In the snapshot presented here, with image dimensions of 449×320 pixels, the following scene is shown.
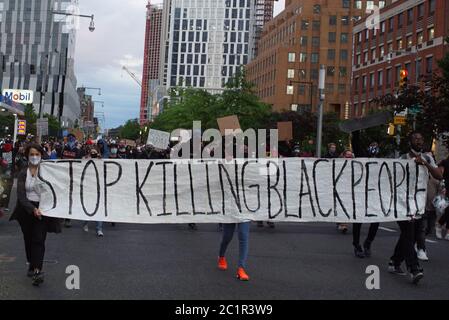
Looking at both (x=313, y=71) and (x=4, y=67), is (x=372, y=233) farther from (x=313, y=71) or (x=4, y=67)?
(x=4, y=67)

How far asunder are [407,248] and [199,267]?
2724 mm

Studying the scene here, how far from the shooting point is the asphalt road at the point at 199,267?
6703mm

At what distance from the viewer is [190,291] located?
666 centimetres

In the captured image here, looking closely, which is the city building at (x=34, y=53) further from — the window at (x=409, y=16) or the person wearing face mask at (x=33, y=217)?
the person wearing face mask at (x=33, y=217)

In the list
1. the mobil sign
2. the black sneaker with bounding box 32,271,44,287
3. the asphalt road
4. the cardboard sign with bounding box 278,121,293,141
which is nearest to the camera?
the asphalt road

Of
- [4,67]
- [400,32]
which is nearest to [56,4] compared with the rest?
[4,67]

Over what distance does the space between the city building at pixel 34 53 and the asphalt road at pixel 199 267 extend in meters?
122

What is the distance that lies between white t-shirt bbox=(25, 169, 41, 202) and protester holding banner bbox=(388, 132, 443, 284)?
4593mm

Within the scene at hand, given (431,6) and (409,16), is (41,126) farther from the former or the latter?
(409,16)

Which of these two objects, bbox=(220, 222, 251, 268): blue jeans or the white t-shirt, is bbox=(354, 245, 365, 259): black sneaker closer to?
bbox=(220, 222, 251, 268): blue jeans

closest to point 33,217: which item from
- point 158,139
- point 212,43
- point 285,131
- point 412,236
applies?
point 412,236

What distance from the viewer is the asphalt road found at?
670cm

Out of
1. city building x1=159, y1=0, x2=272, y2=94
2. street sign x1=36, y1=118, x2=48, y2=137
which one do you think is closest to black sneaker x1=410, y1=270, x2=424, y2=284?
street sign x1=36, y1=118, x2=48, y2=137

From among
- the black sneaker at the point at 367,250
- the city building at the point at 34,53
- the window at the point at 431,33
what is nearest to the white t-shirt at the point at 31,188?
the black sneaker at the point at 367,250
